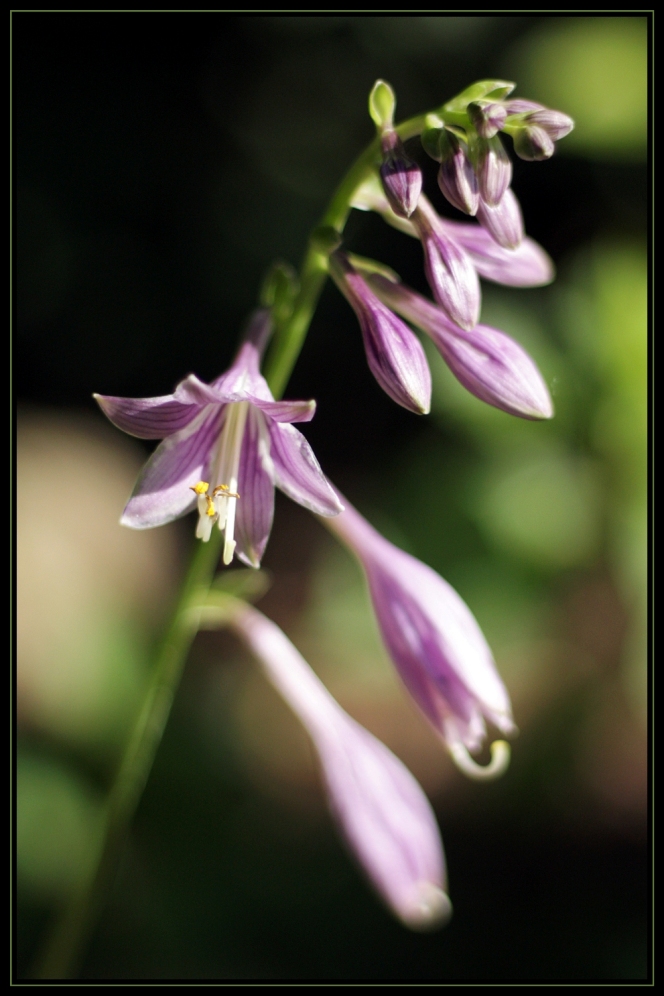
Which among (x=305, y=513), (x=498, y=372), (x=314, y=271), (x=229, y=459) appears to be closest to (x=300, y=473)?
(x=229, y=459)

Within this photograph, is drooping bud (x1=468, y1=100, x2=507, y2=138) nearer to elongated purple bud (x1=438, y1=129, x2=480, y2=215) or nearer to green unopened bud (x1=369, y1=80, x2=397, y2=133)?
elongated purple bud (x1=438, y1=129, x2=480, y2=215)

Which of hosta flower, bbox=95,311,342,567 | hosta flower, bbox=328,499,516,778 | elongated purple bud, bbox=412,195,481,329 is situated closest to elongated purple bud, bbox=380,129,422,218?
elongated purple bud, bbox=412,195,481,329

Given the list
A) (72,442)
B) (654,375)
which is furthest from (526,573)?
(72,442)

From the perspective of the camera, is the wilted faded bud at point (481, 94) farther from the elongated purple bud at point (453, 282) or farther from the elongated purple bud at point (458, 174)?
the elongated purple bud at point (453, 282)

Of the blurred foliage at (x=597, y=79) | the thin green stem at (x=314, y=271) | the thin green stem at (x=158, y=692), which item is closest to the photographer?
the thin green stem at (x=314, y=271)

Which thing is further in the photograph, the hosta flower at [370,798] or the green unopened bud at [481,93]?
the hosta flower at [370,798]

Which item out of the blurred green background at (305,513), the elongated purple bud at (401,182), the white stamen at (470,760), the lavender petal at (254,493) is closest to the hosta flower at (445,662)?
the white stamen at (470,760)

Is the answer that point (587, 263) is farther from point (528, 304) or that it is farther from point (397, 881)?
point (397, 881)
